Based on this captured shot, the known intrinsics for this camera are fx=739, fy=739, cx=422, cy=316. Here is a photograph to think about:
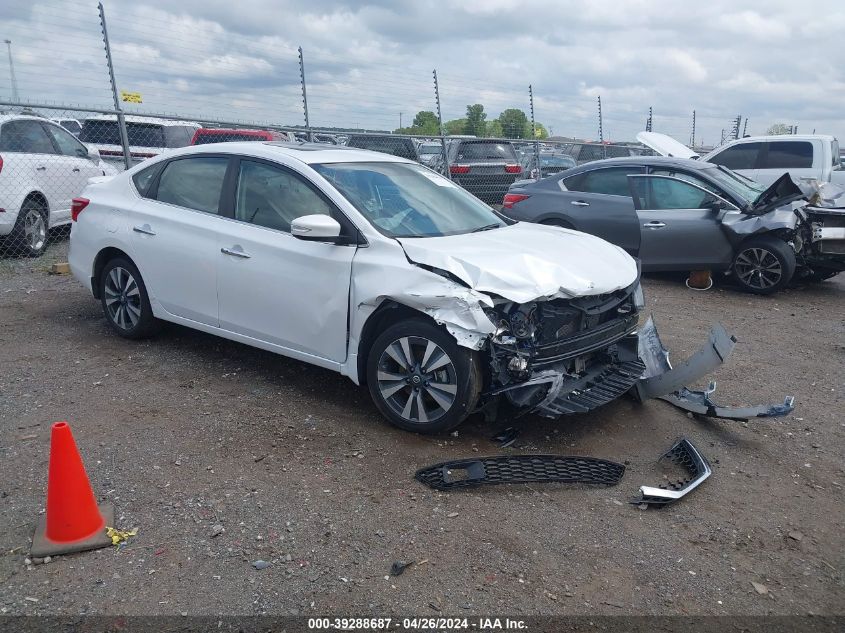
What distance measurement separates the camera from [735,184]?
9.28 meters

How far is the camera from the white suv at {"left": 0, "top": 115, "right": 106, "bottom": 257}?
898 centimetres

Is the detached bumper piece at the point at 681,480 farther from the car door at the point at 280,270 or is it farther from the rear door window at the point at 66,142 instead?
the rear door window at the point at 66,142

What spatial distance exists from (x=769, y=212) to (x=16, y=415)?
7855 mm

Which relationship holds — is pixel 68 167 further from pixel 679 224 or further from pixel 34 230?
pixel 679 224

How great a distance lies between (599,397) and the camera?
4.53 m

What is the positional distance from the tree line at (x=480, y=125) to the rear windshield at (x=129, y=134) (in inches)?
171

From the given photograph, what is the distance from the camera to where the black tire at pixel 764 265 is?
8555 mm

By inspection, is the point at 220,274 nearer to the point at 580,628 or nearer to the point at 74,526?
the point at 74,526

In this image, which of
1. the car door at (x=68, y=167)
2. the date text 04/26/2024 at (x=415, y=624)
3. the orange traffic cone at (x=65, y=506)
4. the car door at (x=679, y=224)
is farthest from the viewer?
the car door at (x=68, y=167)

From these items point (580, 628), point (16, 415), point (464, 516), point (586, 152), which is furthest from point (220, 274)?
point (586, 152)

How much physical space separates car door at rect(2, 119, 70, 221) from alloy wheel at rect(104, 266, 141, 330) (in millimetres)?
4089

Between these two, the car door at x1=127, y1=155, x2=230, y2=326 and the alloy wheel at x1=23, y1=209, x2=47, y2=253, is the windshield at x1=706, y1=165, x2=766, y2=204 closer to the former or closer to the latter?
the car door at x1=127, y1=155, x2=230, y2=326

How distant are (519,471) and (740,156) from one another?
11449 mm

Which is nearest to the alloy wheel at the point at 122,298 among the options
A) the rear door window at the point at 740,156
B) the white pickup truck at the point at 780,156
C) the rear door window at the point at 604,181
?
the rear door window at the point at 604,181
